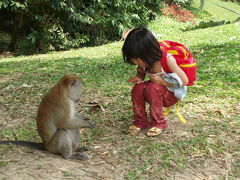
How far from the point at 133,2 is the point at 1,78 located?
747 centimetres

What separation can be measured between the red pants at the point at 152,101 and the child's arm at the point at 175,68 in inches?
10.0

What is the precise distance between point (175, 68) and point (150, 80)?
0.34 m

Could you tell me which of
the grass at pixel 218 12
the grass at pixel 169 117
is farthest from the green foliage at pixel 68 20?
the grass at pixel 218 12

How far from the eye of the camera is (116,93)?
17.8ft

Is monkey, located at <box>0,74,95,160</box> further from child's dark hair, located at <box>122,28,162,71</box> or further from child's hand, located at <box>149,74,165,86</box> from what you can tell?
child's hand, located at <box>149,74,165,86</box>

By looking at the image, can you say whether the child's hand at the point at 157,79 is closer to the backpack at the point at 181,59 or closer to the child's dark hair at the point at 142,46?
the backpack at the point at 181,59

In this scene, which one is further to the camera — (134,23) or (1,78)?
(134,23)

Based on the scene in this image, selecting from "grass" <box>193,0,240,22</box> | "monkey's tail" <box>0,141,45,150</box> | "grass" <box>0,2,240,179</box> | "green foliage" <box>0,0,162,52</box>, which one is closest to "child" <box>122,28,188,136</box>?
"grass" <box>0,2,240,179</box>

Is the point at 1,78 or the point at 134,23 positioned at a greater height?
the point at 134,23

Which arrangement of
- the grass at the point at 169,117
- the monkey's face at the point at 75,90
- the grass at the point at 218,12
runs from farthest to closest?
the grass at the point at 218,12
the monkey's face at the point at 75,90
the grass at the point at 169,117

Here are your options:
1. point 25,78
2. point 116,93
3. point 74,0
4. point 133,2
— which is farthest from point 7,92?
point 133,2

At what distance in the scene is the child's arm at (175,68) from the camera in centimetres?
356

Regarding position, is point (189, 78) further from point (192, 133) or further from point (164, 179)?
point (164, 179)

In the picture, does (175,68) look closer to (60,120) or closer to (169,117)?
(169,117)
